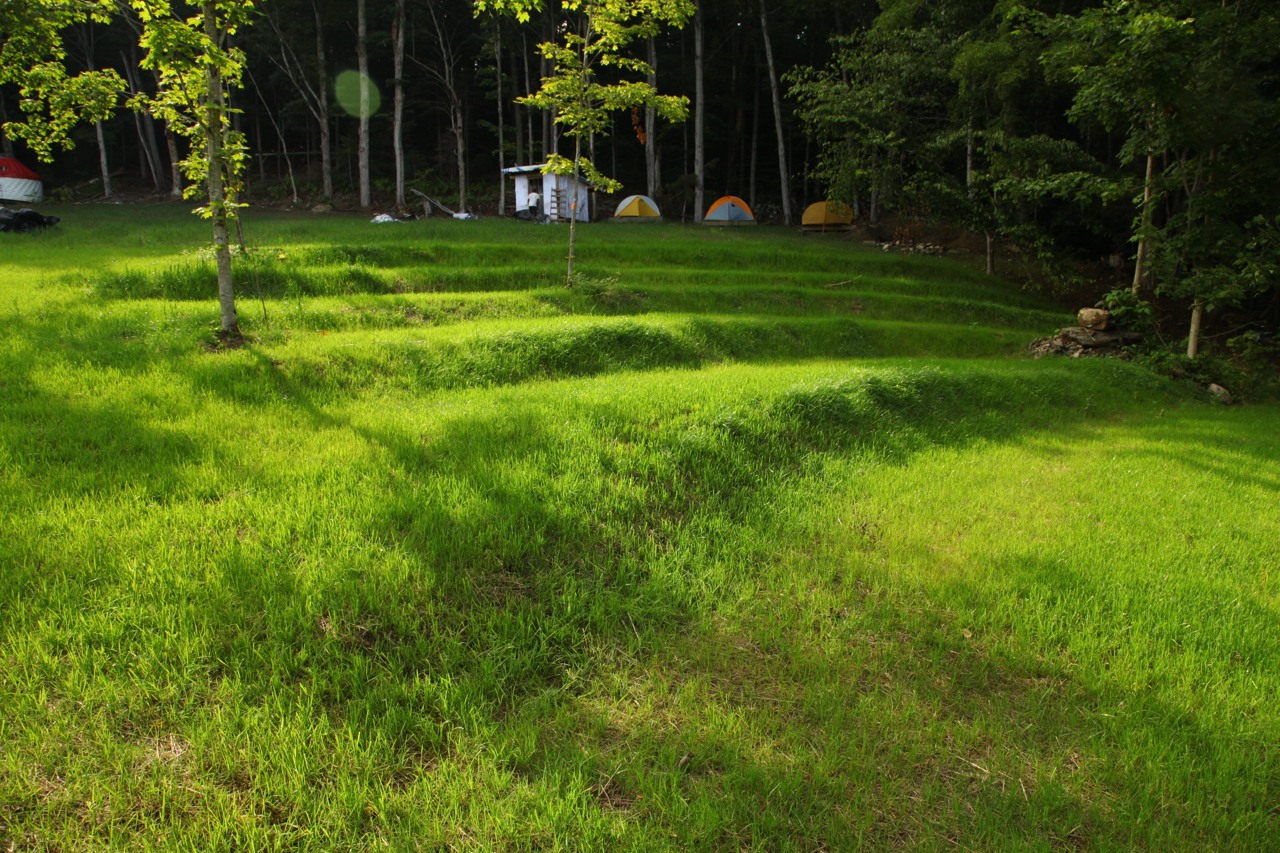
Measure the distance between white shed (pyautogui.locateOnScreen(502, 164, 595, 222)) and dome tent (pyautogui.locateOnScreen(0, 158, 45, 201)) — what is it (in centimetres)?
2540

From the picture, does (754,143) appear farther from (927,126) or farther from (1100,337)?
(1100,337)

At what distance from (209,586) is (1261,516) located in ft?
30.1

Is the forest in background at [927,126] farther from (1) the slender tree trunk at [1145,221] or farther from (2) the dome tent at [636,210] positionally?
(2) the dome tent at [636,210]

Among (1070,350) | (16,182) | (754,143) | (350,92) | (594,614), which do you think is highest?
(350,92)

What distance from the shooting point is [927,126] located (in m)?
24.4

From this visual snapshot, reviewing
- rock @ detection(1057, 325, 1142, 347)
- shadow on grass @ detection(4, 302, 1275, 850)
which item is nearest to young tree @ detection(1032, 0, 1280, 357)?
rock @ detection(1057, 325, 1142, 347)

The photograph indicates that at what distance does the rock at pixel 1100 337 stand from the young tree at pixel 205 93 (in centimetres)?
1746

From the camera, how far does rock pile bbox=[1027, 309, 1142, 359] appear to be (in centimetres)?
1474

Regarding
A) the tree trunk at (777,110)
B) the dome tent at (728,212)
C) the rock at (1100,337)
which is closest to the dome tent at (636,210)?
the dome tent at (728,212)

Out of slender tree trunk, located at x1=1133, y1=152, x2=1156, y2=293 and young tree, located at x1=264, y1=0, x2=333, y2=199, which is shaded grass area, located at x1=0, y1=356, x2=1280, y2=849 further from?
young tree, located at x1=264, y1=0, x2=333, y2=199

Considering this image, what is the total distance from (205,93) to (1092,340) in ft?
59.3

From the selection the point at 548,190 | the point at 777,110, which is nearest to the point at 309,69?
the point at 548,190

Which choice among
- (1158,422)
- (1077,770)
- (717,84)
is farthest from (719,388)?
(717,84)

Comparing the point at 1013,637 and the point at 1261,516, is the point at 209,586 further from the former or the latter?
the point at 1261,516
